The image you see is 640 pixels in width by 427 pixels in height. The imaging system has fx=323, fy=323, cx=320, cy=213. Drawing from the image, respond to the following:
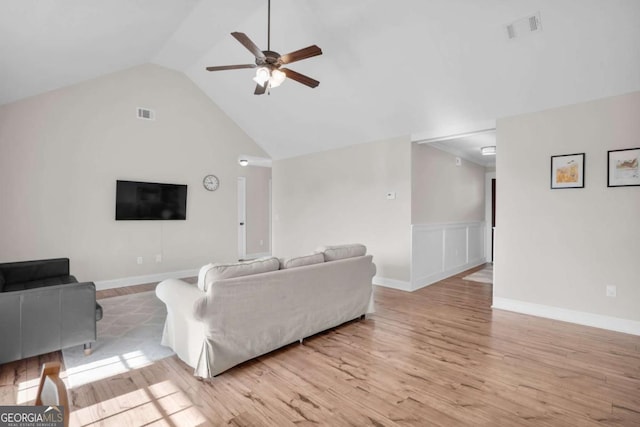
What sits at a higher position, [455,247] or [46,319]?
[455,247]

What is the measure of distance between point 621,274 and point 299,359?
3.43 meters

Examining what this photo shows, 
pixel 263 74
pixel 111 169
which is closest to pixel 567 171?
pixel 263 74

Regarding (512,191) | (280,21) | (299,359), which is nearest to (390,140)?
(512,191)

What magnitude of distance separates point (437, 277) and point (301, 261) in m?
3.58

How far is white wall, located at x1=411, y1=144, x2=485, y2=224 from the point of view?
5.23 m

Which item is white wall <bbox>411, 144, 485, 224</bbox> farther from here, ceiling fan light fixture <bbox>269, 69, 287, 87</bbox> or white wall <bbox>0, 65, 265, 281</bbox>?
white wall <bbox>0, 65, 265, 281</bbox>

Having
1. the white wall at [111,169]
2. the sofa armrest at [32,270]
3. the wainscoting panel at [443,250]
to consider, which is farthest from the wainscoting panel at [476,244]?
the sofa armrest at [32,270]

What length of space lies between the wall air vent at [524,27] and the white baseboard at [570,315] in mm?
3017

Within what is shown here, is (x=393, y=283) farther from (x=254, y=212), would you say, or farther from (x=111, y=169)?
(x=111, y=169)

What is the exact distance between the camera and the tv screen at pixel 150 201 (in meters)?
5.24

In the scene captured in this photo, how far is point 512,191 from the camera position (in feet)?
13.4

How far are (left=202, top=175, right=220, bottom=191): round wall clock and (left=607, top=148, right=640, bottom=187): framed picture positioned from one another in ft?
→ 19.4

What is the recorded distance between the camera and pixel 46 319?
256cm

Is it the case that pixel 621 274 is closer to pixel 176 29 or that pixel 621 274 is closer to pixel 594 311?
pixel 594 311
